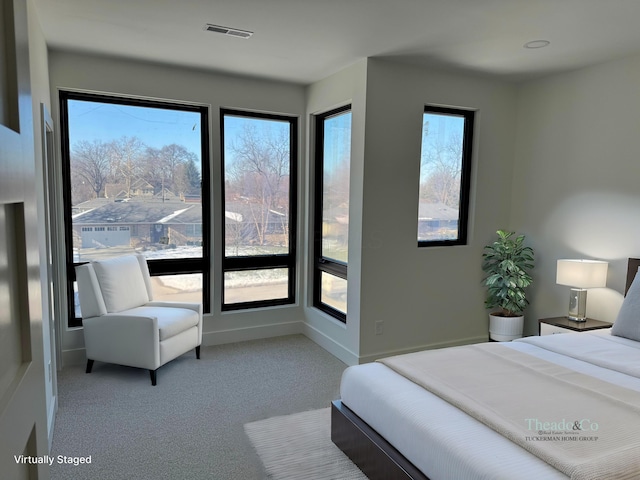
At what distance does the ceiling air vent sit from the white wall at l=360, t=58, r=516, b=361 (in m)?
1.09

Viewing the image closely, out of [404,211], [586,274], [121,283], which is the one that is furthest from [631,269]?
[121,283]

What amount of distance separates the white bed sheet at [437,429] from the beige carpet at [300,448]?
32 cm

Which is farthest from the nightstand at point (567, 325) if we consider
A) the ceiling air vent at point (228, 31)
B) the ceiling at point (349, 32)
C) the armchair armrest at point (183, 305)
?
the ceiling air vent at point (228, 31)

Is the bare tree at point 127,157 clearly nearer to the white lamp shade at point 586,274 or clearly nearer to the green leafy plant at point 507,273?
the green leafy plant at point 507,273

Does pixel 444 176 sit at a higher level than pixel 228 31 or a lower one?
lower

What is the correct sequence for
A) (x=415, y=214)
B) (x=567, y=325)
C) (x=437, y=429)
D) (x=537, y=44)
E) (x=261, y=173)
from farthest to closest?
(x=261, y=173) → (x=415, y=214) → (x=567, y=325) → (x=537, y=44) → (x=437, y=429)

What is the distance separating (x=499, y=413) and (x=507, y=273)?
2.54m

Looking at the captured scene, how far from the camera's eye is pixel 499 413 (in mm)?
1857

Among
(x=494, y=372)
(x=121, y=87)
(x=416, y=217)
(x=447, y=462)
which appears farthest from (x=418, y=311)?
(x=121, y=87)

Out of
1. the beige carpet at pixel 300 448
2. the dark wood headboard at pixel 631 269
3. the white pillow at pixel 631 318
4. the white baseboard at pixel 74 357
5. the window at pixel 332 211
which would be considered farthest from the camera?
the window at pixel 332 211

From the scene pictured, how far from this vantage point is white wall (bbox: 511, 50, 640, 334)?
3.48 metres

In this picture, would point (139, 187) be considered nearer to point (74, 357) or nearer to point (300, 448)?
point (74, 357)

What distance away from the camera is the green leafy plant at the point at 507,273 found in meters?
4.07

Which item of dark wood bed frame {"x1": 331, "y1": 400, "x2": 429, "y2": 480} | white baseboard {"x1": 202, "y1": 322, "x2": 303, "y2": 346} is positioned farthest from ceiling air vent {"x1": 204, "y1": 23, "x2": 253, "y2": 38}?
white baseboard {"x1": 202, "y1": 322, "x2": 303, "y2": 346}
